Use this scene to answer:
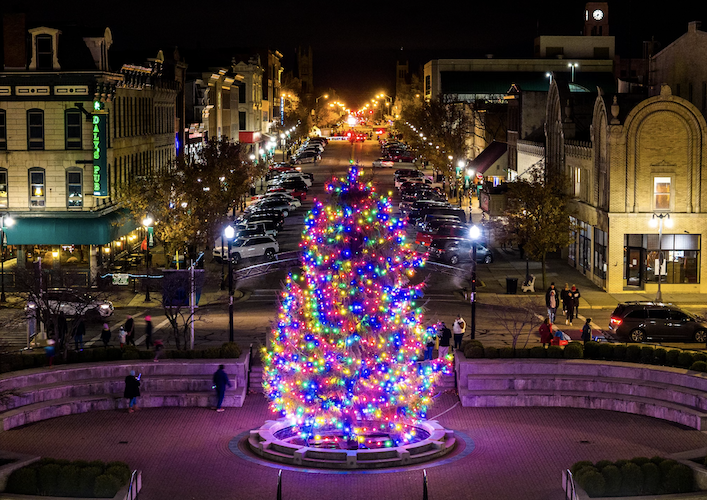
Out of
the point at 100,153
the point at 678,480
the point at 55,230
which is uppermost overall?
the point at 100,153

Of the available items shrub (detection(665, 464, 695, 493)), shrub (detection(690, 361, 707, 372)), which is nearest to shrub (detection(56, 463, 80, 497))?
shrub (detection(665, 464, 695, 493))

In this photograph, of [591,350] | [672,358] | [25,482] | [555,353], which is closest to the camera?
[25,482]

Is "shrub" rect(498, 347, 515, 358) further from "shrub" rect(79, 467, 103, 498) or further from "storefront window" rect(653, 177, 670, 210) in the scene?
"storefront window" rect(653, 177, 670, 210)

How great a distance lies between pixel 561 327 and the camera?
44.4m

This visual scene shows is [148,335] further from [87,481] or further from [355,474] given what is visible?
[87,481]

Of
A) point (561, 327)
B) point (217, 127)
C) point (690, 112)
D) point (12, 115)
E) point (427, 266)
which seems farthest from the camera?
point (217, 127)

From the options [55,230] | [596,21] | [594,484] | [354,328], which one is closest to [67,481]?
[354,328]

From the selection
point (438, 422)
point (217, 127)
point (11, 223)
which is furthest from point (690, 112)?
point (217, 127)

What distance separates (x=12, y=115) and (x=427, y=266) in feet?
76.0

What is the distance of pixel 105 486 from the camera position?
22031 millimetres

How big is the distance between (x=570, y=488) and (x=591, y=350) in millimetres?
11409

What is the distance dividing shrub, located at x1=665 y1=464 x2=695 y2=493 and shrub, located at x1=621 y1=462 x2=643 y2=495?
2.12 ft

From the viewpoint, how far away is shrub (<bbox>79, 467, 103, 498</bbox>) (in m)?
22.2

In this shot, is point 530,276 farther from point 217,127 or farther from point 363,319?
point 217,127
